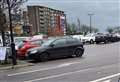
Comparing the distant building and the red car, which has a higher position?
the red car

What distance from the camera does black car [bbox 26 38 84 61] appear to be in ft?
69.7

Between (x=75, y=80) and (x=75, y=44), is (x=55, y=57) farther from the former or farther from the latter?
(x=75, y=80)

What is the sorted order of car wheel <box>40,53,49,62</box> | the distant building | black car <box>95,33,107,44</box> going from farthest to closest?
the distant building → black car <box>95,33,107,44</box> → car wheel <box>40,53,49,62</box>

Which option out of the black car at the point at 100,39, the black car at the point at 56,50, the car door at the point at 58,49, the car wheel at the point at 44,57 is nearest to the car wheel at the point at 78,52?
the black car at the point at 56,50

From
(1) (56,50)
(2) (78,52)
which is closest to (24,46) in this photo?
(1) (56,50)

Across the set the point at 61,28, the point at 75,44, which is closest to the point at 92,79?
the point at 75,44

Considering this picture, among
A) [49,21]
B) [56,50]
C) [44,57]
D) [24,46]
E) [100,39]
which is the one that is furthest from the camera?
[49,21]

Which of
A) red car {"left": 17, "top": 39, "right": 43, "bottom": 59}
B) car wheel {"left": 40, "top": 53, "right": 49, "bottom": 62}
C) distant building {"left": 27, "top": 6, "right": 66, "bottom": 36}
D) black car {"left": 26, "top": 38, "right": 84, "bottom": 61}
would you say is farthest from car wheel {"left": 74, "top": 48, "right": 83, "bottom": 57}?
distant building {"left": 27, "top": 6, "right": 66, "bottom": 36}

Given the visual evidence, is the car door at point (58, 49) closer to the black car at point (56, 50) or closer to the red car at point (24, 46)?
the black car at point (56, 50)

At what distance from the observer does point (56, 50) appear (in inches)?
867

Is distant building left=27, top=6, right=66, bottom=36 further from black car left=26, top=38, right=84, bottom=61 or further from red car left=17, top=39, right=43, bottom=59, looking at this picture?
black car left=26, top=38, right=84, bottom=61

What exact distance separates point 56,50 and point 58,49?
162 mm

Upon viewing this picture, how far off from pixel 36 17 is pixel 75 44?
101267mm

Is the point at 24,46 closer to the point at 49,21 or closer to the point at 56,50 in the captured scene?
the point at 56,50
